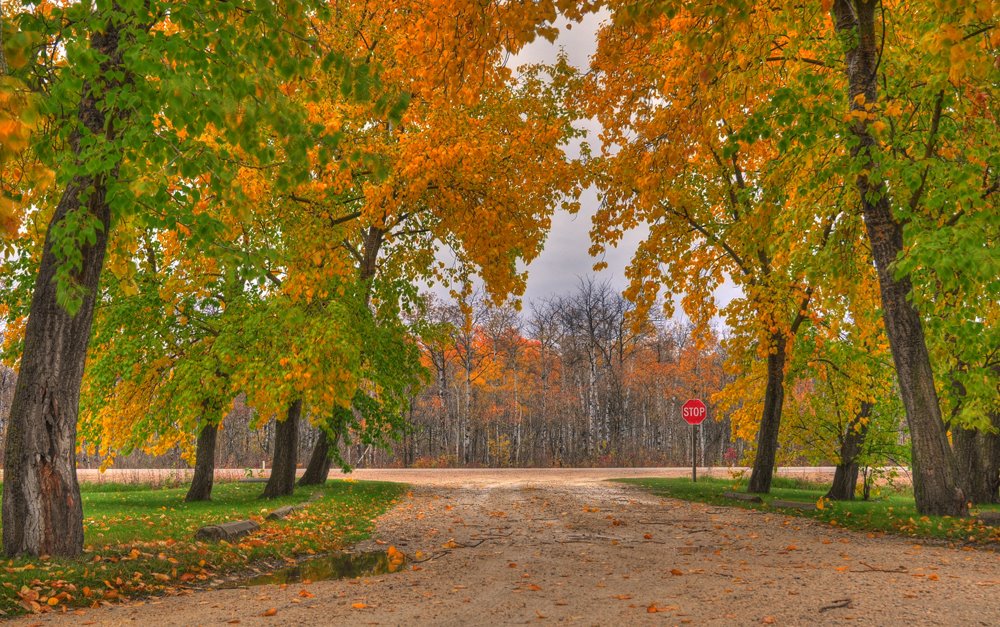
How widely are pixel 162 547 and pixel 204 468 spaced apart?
779 centimetres

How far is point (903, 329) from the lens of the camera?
970cm

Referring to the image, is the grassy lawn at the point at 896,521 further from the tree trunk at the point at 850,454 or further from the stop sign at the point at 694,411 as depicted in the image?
the stop sign at the point at 694,411

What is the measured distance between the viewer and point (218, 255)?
652 cm

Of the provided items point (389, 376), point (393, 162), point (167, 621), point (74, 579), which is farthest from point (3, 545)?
point (389, 376)

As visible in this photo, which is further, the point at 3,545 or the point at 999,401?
the point at 999,401

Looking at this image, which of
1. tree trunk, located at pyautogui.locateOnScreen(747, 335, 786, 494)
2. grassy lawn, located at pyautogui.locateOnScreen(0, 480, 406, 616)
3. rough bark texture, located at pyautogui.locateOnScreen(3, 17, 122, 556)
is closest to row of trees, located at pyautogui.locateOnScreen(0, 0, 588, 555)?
rough bark texture, located at pyautogui.locateOnScreen(3, 17, 122, 556)

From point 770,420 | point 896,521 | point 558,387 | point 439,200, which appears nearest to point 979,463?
point 770,420

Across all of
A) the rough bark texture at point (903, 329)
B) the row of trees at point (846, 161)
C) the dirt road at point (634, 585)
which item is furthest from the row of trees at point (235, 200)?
the rough bark texture at point (903, 329)

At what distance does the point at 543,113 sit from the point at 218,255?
29.2ft

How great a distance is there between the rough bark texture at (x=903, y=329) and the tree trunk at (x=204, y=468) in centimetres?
1352

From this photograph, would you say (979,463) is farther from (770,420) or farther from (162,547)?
(162,547)

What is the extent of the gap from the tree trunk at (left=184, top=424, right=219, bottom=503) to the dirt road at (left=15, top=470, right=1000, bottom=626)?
22.8ft

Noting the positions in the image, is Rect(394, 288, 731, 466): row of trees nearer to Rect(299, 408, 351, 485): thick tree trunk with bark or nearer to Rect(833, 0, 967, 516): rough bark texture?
Rect(299, 408, 351, 485): thick tree trunk with bark

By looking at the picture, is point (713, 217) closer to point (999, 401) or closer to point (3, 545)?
point (999, 401)
